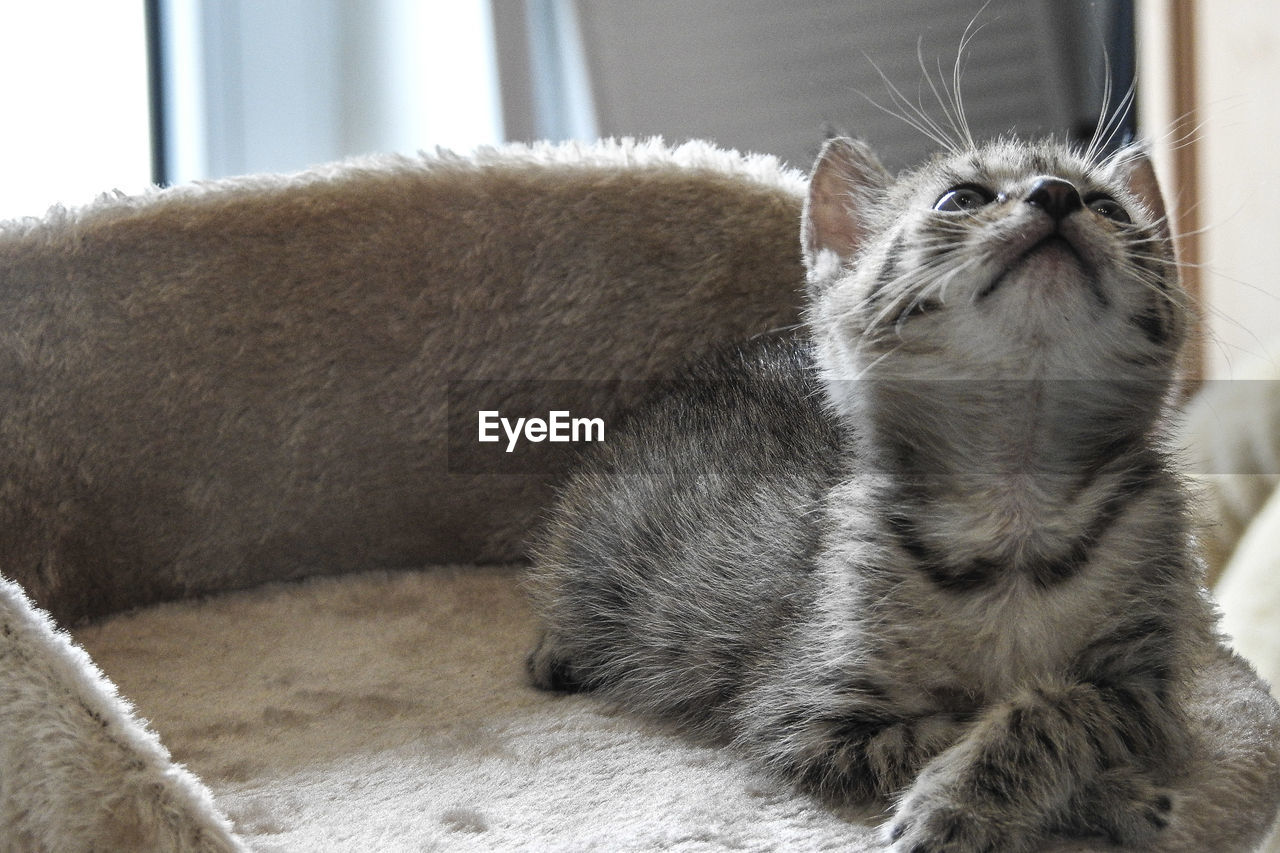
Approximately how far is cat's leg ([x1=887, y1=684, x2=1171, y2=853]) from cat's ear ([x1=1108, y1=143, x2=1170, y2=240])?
1.91ft

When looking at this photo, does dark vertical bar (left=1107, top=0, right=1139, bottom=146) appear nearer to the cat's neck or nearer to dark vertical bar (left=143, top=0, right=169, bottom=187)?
the cat's neck

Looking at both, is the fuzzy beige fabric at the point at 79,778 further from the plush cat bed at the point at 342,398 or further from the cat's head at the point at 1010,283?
the cat's head at the point at 1010,283

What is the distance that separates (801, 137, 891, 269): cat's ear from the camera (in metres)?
1.36

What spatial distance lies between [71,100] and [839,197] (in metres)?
1.68

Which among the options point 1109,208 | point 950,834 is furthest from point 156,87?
point 950,834

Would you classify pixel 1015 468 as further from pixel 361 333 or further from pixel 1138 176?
pixel 361 333

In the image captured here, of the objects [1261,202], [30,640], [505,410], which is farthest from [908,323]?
[1261,202]

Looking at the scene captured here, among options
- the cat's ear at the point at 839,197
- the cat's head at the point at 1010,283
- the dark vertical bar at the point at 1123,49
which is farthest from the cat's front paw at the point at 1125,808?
the dark vertical bar at the point at 1123,49

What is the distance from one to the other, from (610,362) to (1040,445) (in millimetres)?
871

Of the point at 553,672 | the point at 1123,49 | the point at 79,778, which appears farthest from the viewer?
the point at 1123,49

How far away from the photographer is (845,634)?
3.79ft

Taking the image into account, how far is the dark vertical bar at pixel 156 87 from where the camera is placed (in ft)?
8.20

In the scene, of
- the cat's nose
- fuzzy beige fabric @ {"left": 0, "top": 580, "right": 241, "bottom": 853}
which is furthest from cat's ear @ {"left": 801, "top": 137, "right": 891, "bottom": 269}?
fuzzy beige fabric @ {"left": 0, "top": 580, "right": 241, "bottom": 853}

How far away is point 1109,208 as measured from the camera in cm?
115
